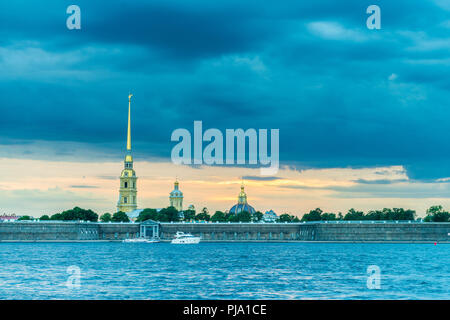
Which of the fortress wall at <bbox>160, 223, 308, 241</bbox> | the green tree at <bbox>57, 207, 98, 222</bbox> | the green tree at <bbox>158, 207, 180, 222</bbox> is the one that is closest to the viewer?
the fortress wall at <bbox>160, 223, 308, 241</bbox>

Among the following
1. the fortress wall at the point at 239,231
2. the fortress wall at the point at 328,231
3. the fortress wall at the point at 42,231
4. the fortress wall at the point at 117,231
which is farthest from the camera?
the fortress wall at the point at 239,231

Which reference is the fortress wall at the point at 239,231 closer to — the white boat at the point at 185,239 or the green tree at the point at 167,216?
the white boat at the point at 185,239

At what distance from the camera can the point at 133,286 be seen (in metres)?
40.8

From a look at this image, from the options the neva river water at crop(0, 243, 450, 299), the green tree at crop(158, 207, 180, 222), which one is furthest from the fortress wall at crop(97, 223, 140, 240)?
the neva river water at crop(0, 243, 450, 299)

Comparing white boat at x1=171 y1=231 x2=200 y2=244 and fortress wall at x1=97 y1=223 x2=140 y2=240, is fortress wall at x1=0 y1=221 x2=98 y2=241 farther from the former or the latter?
white boat at x1=171 y1=231 x2=200 y2=244

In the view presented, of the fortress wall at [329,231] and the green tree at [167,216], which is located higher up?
the green tree at [167,216]

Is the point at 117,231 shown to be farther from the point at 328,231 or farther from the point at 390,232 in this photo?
the point at 390,232

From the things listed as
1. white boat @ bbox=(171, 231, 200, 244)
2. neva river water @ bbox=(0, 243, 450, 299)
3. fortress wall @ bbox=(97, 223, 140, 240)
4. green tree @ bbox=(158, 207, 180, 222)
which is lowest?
neva river water @ bbox=(0, 243, 450, 299)

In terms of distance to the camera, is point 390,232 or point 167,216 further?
point 167,216

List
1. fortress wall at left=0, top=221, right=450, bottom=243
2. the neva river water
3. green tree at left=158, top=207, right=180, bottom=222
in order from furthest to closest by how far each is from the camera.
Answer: green tree at left=158, top=207, right=180, bottom=222 → fortress wall at left=0, top=221, right=450, bottom=243 → the neva river water

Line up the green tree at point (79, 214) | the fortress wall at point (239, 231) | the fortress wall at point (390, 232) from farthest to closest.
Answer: the green tree at point (79, 214)
the fortress wall at point (239, 231)
the fortress wall at point (390, 232)

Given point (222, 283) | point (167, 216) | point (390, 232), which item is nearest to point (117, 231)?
point (167, 216)

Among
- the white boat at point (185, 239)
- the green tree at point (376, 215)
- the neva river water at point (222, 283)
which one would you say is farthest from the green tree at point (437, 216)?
the neva river water at point (222, 283)
